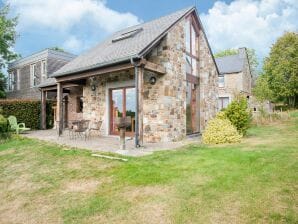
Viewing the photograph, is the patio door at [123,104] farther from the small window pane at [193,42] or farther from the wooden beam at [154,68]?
the small window pane at [193,42]

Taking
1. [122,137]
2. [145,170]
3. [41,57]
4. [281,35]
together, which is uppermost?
[281,35]

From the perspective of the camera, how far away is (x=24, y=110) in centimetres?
1559

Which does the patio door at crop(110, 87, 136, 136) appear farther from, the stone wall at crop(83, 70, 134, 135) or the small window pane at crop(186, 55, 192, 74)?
the small window pane at crop(186, 55, 192, 74)

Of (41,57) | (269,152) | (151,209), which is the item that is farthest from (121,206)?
(41,57)

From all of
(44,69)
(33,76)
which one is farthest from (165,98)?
(33,76)

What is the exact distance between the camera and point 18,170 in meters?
6.95

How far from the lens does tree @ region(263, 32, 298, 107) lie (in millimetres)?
32094

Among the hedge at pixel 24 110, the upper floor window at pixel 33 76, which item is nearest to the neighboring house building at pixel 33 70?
the upper floor window at pixel 33 76

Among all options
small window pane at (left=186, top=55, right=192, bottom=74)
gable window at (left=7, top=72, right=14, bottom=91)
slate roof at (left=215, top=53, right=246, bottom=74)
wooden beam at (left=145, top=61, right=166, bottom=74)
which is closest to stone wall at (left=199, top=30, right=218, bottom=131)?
small window pane at (left=186, top=55, right=192, bottom=74)

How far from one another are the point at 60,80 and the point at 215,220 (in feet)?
34.8

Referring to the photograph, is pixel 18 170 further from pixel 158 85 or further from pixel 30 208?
pixel 158 85

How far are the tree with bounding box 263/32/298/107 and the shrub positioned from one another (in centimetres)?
2637

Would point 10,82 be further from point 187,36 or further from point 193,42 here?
point 187,36

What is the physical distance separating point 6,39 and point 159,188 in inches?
1091
